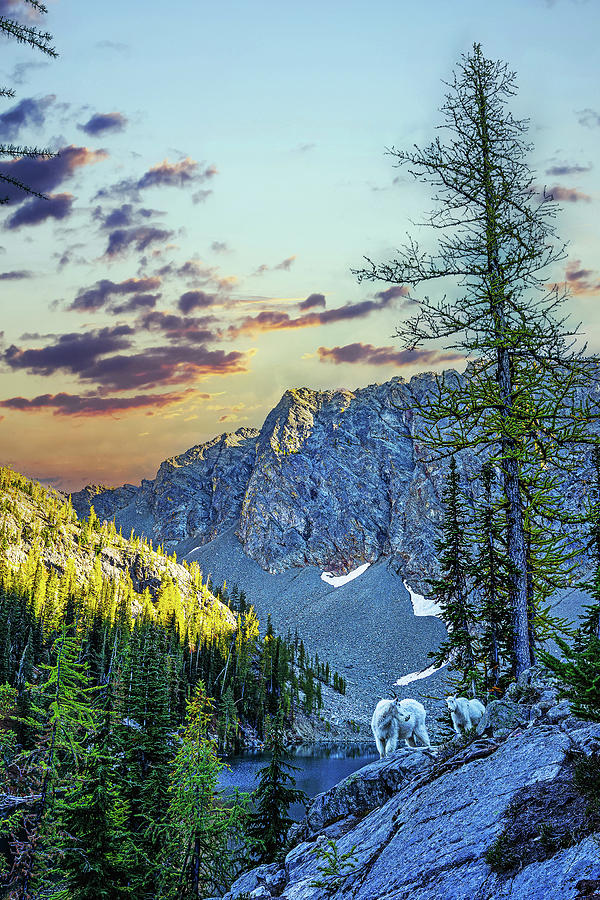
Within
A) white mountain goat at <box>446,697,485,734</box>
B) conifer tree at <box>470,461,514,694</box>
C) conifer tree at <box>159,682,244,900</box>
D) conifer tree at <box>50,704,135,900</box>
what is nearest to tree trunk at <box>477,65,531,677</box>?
white mountain goat at <box>446,697,485,734</box>

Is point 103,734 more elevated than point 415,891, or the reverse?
point 415,891

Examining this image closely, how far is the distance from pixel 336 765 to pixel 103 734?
7827cm

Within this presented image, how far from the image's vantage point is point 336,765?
3465 inches

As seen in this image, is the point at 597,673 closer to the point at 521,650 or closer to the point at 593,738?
the point at 593,738

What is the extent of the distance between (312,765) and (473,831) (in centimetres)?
8909

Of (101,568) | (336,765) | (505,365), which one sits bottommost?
(336,765)

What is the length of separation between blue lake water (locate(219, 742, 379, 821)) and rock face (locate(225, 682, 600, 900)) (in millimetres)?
47078

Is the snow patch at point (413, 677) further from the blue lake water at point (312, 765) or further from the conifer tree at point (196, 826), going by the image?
the conifer tree at point (196, 826)

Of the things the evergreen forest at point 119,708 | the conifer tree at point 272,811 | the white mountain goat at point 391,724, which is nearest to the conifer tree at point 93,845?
the evergreen forest at point 119,708

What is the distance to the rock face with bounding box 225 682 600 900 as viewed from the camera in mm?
5914

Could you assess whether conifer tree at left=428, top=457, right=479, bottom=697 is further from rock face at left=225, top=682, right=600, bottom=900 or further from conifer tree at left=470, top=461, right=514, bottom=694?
rock face at left=225, top=682, right=600, bottom=900

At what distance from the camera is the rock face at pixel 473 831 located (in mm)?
5914

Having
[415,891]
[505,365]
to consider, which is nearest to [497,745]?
[415,891]

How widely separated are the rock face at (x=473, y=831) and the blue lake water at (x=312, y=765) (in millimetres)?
47078
